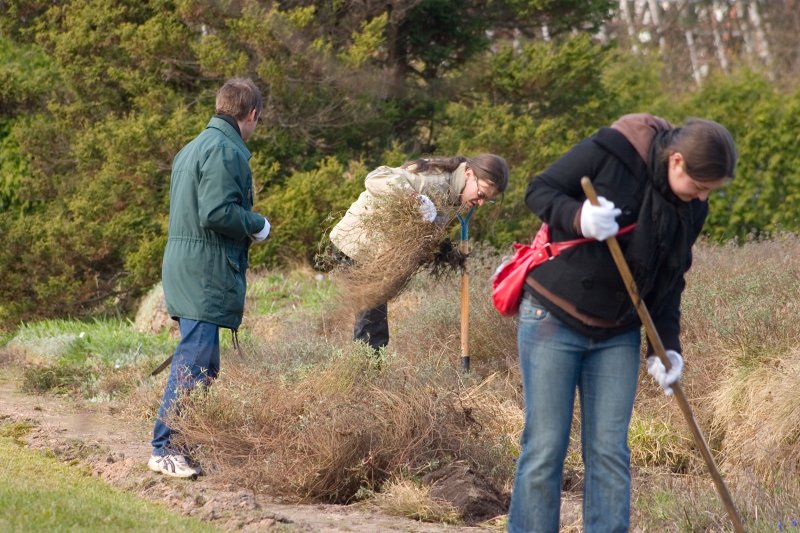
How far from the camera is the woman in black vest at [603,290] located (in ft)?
13.4

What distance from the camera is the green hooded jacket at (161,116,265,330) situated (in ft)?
19.2

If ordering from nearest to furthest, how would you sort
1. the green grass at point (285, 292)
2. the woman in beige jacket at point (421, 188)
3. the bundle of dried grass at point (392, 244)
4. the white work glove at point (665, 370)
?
the white work glove at point (665, 370) < the woman in beige jacket at point (421, 188) < the bundle of dried grass at point (392, 244) < the green grass at point (285, 292)

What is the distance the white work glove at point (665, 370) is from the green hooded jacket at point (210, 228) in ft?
7.77

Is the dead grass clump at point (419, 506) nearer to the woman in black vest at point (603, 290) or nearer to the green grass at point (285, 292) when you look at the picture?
the woman in black vest at point (603, 290)

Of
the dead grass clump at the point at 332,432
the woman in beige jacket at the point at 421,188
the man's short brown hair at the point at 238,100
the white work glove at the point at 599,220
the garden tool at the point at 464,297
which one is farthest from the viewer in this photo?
the garden tool at the point at 464,297

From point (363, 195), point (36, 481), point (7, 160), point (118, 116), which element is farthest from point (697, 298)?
point (7, 160)

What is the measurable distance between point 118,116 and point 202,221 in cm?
794

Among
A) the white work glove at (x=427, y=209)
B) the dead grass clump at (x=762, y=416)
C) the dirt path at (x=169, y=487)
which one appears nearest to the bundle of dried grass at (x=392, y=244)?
the white work glove at (x=427, y=209)

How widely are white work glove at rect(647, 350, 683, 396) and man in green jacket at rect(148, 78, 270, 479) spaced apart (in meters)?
2.37

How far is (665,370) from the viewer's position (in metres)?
4.43

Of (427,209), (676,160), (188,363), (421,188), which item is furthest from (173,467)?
(676,160)

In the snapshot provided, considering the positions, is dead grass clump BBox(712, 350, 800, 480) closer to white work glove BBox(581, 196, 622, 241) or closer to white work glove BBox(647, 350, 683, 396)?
white work glove BBox(647, 350, 683, 396)

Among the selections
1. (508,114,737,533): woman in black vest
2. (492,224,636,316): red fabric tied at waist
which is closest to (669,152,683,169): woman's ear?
(508,114,737,533): woman in black vest

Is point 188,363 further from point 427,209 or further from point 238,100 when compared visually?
point 427,209
